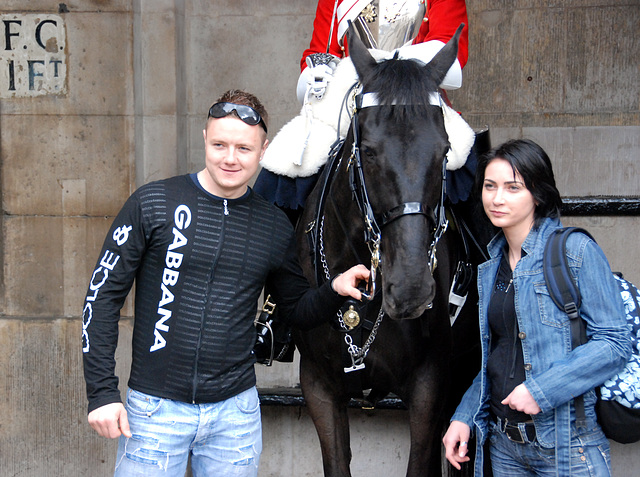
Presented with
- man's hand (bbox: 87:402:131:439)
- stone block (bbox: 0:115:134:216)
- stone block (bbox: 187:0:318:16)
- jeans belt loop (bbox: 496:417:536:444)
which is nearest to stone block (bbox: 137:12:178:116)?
stone block (bbox: 0:115:134:216)

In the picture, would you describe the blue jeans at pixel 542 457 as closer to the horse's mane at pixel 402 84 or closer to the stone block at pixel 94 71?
the horse's mane at pixel 402 84

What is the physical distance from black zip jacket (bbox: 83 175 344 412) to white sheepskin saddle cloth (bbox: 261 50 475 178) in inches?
30.1

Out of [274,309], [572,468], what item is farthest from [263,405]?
[572,468]

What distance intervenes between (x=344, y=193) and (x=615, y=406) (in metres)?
1.17

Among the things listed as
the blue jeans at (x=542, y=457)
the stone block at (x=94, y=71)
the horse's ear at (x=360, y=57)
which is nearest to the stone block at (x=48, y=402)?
the stone block at (x=94, y=71)

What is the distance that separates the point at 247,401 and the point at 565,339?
1078 mm

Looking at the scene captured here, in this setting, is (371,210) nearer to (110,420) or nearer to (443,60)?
(443,60)

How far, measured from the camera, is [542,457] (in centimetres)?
225

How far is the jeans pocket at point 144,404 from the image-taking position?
2244mm

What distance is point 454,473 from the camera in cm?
361

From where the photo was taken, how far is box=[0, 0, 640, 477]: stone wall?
15.4 feet

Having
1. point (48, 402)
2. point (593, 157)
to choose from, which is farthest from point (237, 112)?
point (48, 402)

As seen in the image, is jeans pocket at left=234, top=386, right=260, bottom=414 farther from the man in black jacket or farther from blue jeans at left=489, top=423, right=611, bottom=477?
blue jeans at left=489, top=423, right=611, bottom=477

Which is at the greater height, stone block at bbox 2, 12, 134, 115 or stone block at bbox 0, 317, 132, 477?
stone block at bbox 2, 12, 134, 115
